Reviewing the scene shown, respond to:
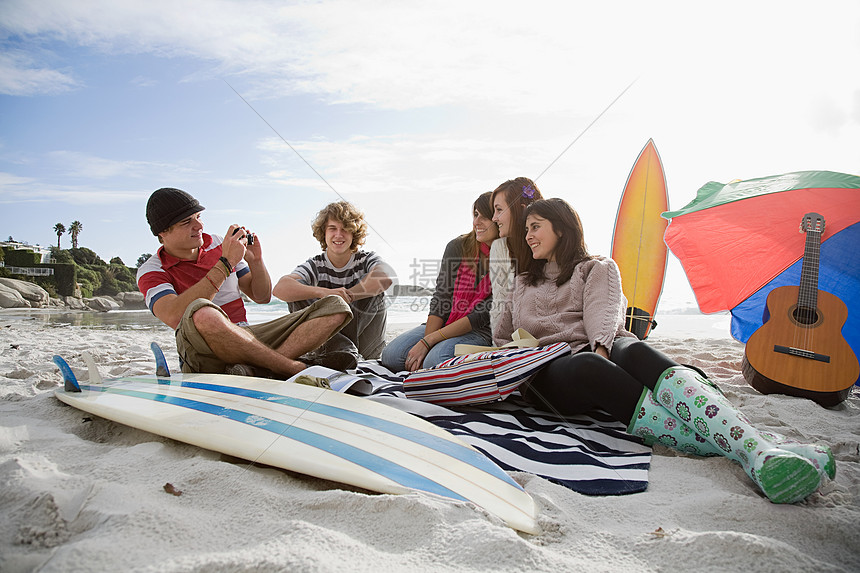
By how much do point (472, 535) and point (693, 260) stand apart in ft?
10.3

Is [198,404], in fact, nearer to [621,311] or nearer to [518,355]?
[518,355]

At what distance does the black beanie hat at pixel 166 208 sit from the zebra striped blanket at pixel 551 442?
139 cm

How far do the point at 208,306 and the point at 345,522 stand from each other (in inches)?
62.0

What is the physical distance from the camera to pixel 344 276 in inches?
128

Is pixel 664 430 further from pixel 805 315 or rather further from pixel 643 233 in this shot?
pixel 643 233

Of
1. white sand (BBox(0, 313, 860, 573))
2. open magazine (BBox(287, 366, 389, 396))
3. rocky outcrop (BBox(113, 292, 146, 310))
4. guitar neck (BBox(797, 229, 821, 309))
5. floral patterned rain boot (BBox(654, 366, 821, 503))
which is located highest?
guitar neck (BBox(797, 229, 821, 309))

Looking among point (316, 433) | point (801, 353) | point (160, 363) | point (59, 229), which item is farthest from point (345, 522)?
point (59, 229)

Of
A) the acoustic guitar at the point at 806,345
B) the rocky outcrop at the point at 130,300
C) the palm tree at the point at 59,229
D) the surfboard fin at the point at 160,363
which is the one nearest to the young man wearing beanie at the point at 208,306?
the surfboard fin at the point at 160,363

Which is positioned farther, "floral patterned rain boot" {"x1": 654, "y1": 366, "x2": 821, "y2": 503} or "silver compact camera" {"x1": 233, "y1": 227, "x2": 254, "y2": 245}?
"silver compact camera" {"x1": 233, "y1": 227, "x2": 254, "y2": 245}

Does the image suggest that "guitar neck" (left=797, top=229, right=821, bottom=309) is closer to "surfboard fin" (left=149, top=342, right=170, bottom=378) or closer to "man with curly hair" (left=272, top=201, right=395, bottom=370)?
"man with curly hair" (left=272, top=201, right=395, bottom=370)

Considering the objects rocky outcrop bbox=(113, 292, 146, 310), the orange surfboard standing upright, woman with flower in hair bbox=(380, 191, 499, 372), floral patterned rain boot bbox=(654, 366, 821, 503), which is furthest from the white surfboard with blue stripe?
rocky outcrop bbox=(113, 292, 146, 310)

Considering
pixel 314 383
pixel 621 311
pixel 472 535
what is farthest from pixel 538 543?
pixel 621 311

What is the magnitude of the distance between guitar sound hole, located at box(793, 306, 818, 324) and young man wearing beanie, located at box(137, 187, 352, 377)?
251cm

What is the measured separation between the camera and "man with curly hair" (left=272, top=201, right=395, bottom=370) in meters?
3.02
